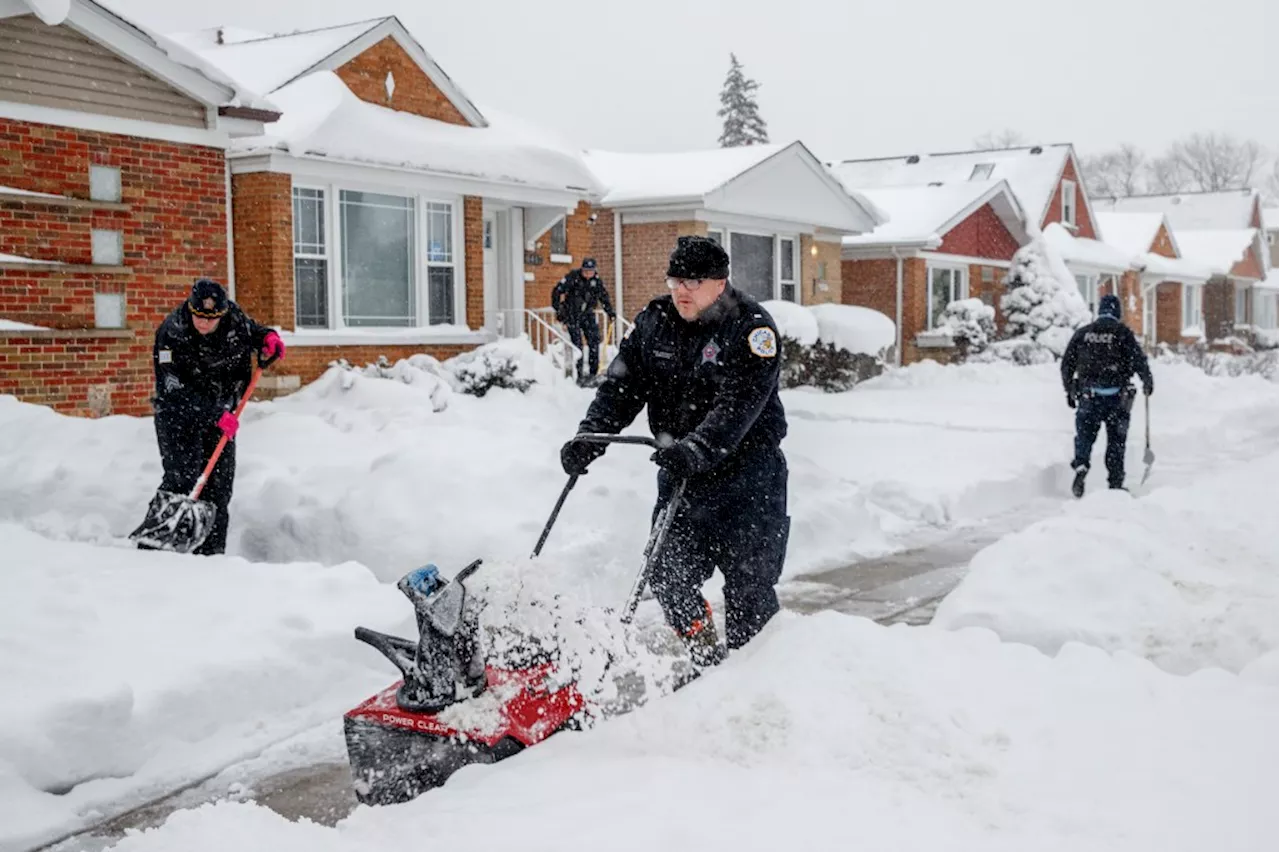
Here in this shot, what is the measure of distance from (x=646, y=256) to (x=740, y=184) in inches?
83.5

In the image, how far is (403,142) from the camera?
15984 millimetres

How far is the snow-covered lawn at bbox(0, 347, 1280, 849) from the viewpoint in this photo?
3338mm

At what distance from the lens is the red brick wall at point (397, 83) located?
16.7 metres

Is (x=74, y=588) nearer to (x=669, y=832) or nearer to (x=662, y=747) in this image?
(x=662, y=747)

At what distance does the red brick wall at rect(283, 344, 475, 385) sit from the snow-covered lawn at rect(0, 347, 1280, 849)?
3.85m

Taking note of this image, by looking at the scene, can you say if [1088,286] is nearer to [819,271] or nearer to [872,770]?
[819,271]

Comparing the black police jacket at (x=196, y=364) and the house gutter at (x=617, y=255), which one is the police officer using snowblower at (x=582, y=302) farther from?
the black police jacket at (x=196, y=364)

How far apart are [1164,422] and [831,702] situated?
1531 centimetres

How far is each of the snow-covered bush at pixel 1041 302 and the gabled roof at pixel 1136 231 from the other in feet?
37.8

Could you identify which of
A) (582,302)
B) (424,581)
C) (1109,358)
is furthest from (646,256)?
(424,581)

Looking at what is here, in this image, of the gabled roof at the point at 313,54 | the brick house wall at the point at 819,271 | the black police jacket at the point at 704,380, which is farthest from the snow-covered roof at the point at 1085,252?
the black police jacket at the point at 704,380

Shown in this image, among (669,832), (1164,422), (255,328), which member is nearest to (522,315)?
(1164,422)

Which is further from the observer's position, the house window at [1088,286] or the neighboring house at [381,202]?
the house window at [1088,286]

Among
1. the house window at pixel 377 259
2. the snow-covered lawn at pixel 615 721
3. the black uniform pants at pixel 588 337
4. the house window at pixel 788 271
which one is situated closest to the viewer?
the snow-covered lawn at pixel 615 721
